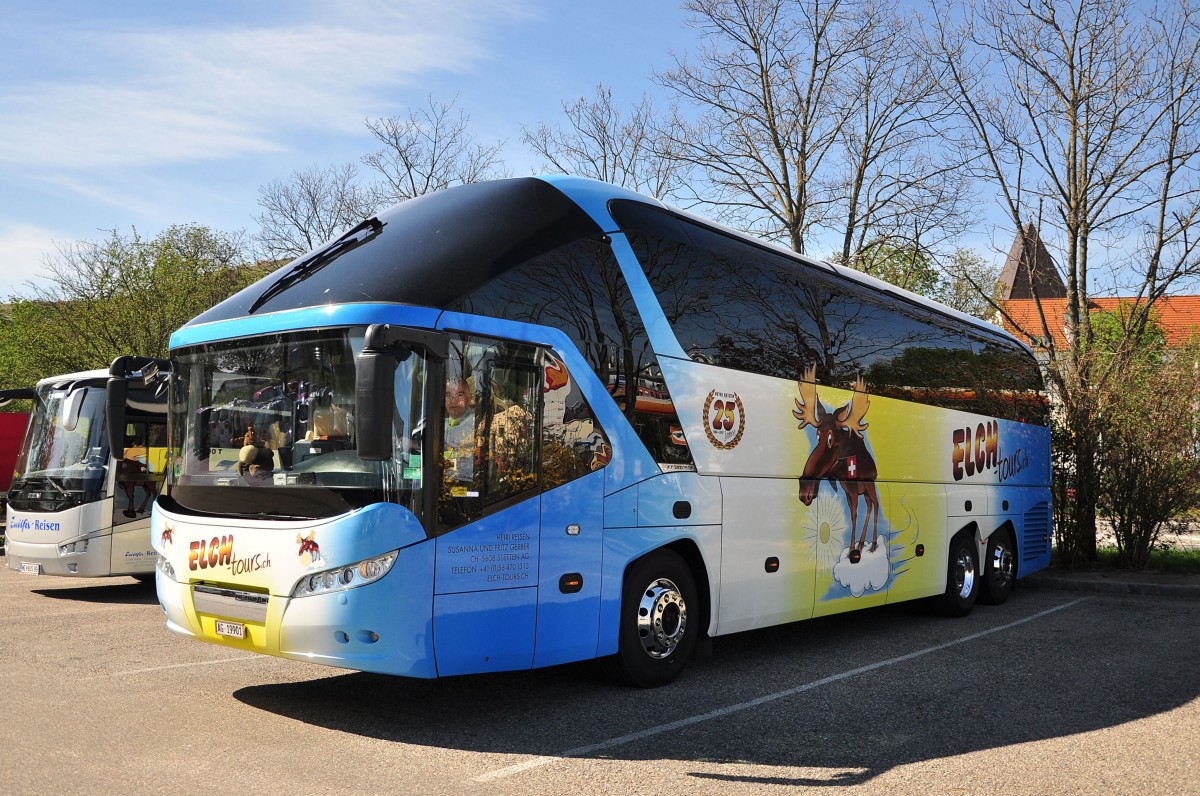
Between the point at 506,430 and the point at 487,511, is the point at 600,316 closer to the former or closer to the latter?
the point at 506,430

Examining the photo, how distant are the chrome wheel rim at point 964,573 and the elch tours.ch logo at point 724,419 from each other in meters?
5.22

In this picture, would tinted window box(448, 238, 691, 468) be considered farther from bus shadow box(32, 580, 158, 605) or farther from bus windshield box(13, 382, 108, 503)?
bus shadow box(32, 580, 158, 605)

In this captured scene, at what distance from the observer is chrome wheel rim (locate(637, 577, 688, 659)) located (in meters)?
7.68

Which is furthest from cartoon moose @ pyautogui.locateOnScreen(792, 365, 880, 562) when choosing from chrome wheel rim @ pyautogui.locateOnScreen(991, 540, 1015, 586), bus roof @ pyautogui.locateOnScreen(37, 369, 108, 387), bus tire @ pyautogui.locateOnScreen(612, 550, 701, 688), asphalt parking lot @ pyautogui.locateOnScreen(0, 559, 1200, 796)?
bus roof @ pyautogui.locateOnScreen(37, 369, 108, 387)

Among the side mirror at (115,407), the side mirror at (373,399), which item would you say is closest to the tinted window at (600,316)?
the side mirror at (373,399)

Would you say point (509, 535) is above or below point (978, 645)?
above

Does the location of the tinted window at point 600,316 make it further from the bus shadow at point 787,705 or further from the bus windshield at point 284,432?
the bus shadow at point 787,705

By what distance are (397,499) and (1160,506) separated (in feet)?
43.3

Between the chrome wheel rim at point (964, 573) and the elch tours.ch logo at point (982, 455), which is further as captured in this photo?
the chrome wheel rim at point (964, 573)

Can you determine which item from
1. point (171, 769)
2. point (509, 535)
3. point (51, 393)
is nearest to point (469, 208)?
point (509, 535)

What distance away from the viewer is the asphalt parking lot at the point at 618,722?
5461mm

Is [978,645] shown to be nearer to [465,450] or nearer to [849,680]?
[849,680]

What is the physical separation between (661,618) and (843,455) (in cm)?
308

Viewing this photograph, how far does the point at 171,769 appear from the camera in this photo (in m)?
5.47
